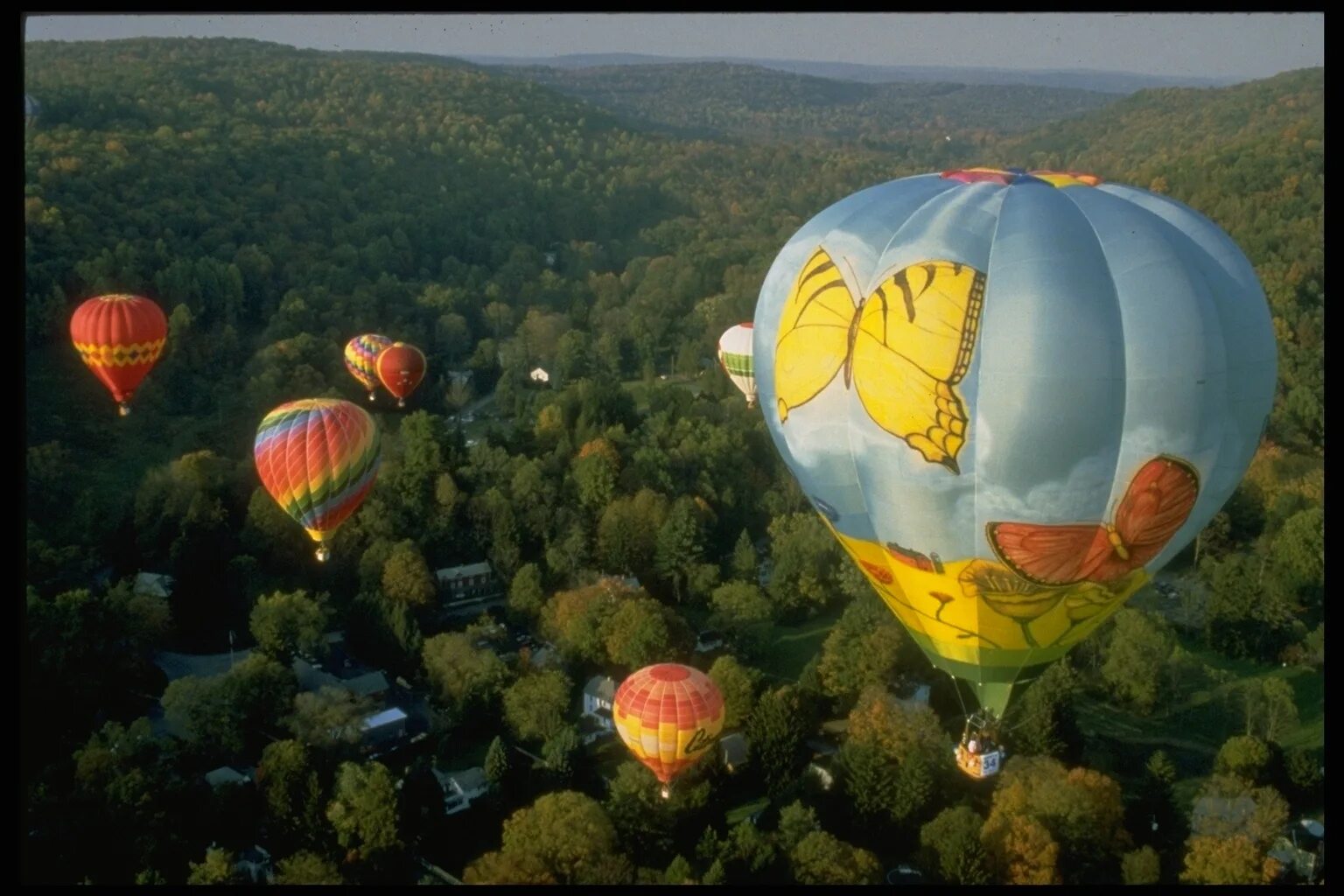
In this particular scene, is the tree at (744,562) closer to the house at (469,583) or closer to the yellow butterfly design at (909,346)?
the house at (469,583)

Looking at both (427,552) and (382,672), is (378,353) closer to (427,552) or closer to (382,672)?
(427,552)

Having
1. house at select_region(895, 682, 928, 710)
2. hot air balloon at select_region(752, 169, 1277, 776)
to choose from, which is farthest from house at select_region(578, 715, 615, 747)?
hot air balloon at select_region(752, 169, 1277, 776)

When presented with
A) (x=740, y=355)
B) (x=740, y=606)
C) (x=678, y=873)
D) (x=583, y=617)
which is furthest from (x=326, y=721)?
(x=740, y=355)

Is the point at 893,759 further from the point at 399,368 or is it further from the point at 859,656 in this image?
the point at 399,368

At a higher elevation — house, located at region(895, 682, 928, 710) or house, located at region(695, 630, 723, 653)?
house, located at region(895, 682, 928, 710)

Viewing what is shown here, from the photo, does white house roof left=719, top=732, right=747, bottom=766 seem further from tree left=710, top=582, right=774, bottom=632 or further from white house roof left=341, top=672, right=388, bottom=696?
white house roof left=341, top=672, right=388, bottom=696

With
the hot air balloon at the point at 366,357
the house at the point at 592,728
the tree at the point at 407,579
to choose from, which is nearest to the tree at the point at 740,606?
the house at the point at 592,728
